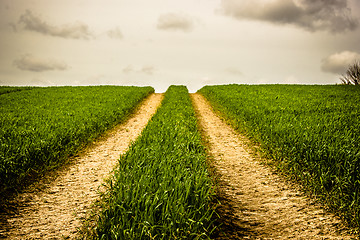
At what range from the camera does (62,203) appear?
203 inches

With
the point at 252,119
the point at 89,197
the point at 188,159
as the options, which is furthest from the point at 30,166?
the point at 252,119

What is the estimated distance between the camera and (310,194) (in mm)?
5262

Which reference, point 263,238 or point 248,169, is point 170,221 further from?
point 248,169

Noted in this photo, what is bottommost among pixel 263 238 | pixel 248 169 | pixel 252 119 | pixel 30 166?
pixel 263 238

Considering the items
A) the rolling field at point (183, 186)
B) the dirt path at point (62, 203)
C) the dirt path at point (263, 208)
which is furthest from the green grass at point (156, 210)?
the dirt path at point (62, 203)

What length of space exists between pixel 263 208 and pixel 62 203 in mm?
4679

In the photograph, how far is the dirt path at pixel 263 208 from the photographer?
405 cm

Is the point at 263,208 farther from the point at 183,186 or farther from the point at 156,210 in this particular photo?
the point at 156,210

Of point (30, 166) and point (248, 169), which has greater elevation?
point (30, 166)

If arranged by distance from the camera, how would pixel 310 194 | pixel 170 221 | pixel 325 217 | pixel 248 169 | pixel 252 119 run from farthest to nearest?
pixel 252 119, pixel 248 169, pixel 310 194, pixel 325 217, pixel 170 221

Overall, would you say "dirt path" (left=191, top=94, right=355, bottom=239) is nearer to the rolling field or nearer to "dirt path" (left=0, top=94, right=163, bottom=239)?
the rolling field

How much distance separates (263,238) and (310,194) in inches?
83.8

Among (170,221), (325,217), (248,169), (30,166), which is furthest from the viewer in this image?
(248,169)

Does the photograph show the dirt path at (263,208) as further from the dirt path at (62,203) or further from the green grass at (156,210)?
the dirt path at (62,203)
